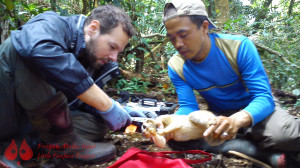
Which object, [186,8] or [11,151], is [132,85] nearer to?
[186,8]

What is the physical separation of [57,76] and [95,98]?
0.85 feet

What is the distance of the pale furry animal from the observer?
1529 mm

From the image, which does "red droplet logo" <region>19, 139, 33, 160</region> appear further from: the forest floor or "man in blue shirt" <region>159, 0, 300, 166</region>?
"man in blue shirt" <region>159, 0, 300, 166</region>

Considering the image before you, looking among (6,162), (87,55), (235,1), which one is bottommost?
(6,162)

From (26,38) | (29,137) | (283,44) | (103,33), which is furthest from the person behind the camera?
(283,44)

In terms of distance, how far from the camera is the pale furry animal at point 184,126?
153 centimetres

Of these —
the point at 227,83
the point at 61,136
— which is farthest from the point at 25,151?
the point at 227,83

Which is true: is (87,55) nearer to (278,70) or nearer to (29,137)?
(29,137)

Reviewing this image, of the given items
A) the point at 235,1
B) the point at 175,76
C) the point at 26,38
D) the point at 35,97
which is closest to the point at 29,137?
the point at 35,97

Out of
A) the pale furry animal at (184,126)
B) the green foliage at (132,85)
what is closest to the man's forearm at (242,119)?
the pale furry animal at (184,126)

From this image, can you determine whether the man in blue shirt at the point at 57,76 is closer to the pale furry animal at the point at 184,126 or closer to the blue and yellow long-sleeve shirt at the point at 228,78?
the pale furry animal at the point at 184,126

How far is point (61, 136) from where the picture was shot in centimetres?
158

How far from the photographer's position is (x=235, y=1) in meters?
7.84

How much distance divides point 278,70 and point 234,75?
208 centimetres
